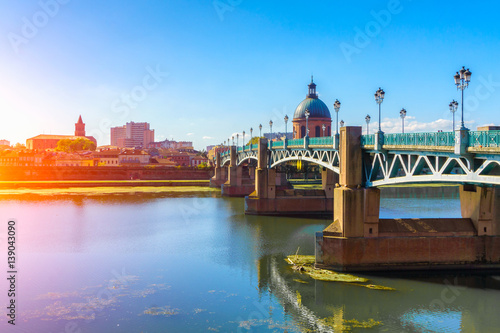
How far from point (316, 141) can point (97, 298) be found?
25261 millimetres

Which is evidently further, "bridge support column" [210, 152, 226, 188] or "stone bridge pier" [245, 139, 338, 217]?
"bridge support column" [210, 152, 226, 188]

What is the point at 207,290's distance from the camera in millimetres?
26266

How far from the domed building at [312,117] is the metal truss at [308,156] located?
159ft

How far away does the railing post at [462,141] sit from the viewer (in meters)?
21.5

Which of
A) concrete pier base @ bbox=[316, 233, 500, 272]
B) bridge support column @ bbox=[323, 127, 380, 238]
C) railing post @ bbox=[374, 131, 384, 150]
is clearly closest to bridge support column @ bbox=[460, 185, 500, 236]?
concrete pier base @ bbox=[316, 233, 500, 272]

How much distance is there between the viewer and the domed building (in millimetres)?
108250

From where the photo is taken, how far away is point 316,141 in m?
43.7

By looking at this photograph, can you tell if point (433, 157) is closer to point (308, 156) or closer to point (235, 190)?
point (308, 156)

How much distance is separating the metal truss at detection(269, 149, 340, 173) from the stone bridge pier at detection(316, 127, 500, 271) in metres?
9.89

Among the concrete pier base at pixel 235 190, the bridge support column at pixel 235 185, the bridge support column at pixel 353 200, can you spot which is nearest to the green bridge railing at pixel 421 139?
the bridge support column at pixel 353 200

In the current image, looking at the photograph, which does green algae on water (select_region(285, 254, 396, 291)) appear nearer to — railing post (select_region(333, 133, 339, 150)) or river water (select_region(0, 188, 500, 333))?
river water (select_region(0, 188, 500, 333))

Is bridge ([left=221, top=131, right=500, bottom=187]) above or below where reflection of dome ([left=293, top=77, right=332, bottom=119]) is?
below

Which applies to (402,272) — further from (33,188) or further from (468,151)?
(33,188)

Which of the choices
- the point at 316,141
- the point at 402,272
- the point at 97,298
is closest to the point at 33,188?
the point at 316,141
